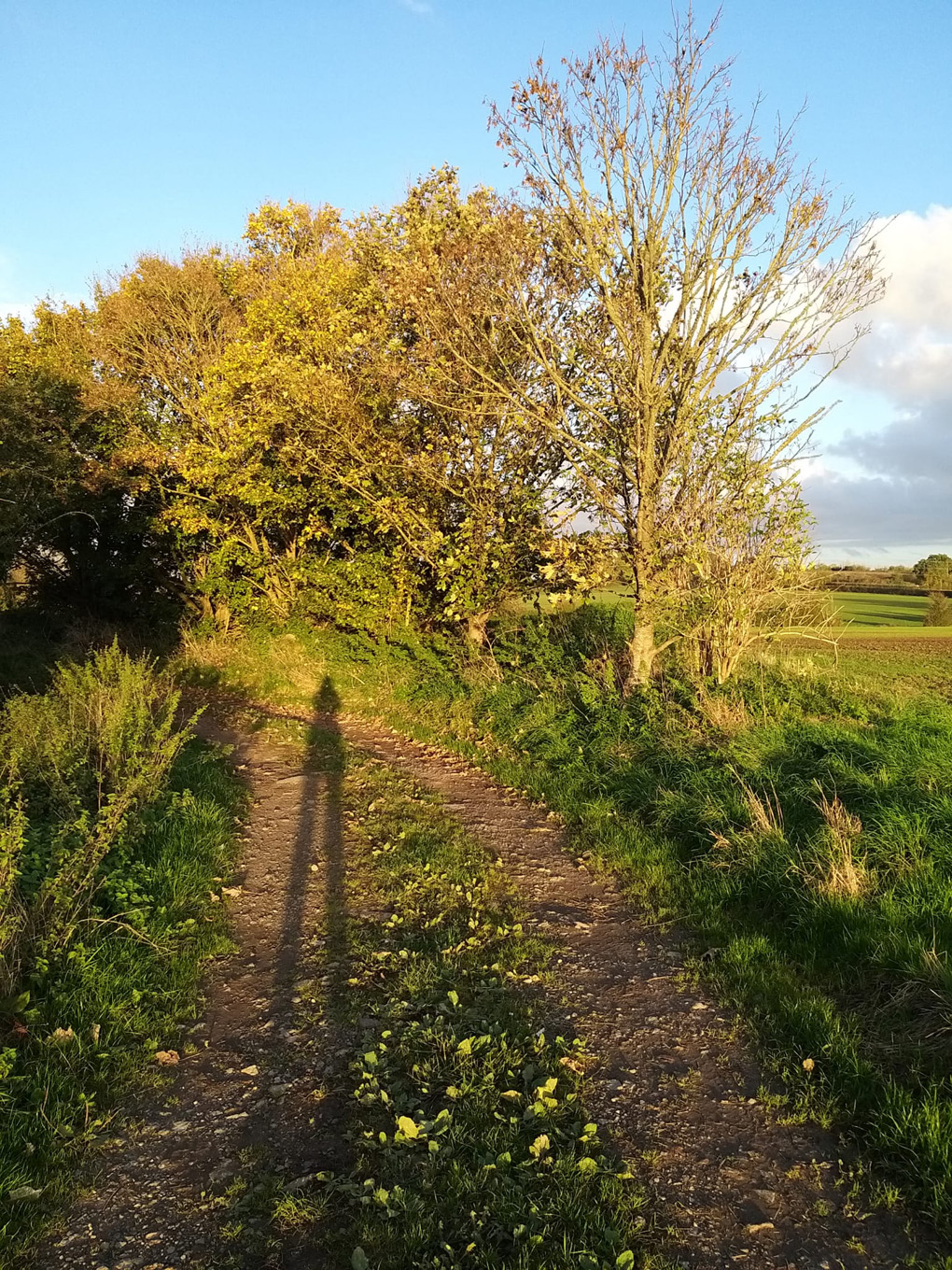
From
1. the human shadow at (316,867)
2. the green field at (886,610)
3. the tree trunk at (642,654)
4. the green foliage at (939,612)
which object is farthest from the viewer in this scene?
the green field at (886,610)

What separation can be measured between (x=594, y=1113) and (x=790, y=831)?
365 centimetres

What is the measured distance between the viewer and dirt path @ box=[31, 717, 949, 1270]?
2975mm

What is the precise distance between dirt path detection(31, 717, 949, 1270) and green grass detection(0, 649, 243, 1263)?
25 cm

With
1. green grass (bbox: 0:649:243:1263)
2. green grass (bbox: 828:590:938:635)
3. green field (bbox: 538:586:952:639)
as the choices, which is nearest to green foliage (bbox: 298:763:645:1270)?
green grass (bbox: 0:649:243:1263)

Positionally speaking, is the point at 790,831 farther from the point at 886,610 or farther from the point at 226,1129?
the point at 886,610

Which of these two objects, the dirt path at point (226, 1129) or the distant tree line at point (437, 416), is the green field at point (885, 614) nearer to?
the distant tree line at point (437, 416)

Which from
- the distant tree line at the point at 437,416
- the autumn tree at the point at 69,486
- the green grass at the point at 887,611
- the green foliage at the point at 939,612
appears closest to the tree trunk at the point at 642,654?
the distant tree line at the point at 437,416

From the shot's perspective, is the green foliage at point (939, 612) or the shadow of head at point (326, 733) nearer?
the shadow of head at point (326, 733)

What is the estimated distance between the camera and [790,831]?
21.1 feet

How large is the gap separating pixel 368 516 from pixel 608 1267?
13.6 metres

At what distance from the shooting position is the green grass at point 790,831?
3.84 metres

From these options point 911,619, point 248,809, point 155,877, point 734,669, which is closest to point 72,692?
point 248,809

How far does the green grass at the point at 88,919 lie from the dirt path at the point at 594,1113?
0.83 ft

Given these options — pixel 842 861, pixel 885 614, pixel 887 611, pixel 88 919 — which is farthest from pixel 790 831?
pixel 887 611
